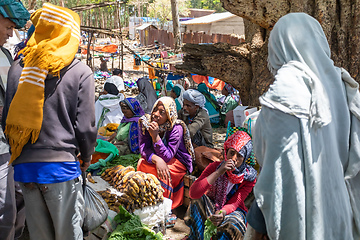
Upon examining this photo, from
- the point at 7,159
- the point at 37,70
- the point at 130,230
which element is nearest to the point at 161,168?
the point at 130,230

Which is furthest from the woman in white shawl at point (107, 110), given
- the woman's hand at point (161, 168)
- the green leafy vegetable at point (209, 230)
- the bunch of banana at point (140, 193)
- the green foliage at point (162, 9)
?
the green foliage at point (162, 9)

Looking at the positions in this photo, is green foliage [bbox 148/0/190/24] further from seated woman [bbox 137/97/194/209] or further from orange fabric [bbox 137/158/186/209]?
orange fabric [bbox 137/158/186/209]

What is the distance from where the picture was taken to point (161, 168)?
3777mm

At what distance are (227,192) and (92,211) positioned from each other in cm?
114

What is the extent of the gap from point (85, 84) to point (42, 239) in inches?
42.8

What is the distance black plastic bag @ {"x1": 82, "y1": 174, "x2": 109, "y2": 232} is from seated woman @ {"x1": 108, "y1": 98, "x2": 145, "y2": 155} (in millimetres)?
2001

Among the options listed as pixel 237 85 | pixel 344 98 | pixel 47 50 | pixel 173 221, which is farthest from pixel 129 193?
pixel 344 98

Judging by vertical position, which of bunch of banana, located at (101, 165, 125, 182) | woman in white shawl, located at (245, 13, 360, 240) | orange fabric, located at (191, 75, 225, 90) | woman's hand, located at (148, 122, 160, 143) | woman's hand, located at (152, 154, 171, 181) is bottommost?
orange fabric, located at (191, 75, 225, 90)

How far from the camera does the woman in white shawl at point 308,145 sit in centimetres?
155

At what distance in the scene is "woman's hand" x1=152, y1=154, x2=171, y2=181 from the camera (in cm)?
378

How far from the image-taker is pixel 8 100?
233 centimetres

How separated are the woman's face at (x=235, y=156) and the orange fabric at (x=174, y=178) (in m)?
1.15

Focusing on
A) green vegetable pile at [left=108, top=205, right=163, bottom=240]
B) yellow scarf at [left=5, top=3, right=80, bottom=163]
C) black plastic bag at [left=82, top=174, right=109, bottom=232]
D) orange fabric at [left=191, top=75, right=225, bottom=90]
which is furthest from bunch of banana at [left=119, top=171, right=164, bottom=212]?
orange fabric at [left=191, top=75, right=225, bottom=90]

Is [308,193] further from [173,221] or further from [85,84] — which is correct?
[173,221]
